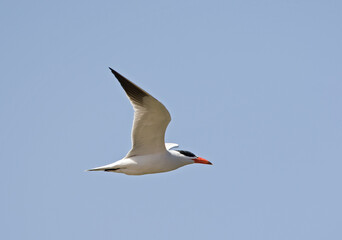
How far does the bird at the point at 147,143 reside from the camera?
35.4ft

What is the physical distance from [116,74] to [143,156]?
2181mm

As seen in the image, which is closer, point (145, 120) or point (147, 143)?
point (145, 120)

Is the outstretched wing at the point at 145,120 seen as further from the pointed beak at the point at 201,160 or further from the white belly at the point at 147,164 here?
the pointed beak at the point at 201,160

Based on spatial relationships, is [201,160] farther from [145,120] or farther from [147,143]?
[145,120]

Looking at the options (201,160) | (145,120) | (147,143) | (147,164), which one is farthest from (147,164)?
(201,160)

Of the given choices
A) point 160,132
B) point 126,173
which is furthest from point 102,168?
point 160,132

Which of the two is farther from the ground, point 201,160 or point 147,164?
point 201,160

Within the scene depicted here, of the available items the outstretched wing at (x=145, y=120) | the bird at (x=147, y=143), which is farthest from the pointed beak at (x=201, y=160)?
the outstretched wing at (x=145, y=120)

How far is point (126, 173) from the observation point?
1186cm

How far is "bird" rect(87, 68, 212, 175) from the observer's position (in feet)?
35.4

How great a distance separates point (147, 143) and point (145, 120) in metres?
0.74

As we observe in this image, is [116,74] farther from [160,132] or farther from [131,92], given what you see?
[160,132]

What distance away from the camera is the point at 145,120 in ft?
36.7

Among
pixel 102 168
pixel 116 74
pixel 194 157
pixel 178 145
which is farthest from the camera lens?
pixel 178 145
